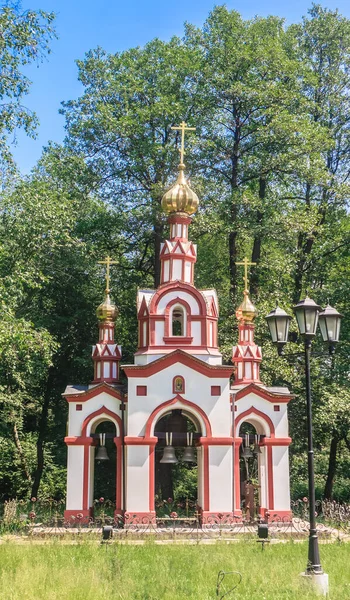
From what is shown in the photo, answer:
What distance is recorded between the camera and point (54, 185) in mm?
25391

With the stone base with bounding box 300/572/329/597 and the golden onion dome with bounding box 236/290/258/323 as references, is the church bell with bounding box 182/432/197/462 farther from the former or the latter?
the stone base with bounding box 300/572/329/597

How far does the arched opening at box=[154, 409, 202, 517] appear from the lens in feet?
58.9

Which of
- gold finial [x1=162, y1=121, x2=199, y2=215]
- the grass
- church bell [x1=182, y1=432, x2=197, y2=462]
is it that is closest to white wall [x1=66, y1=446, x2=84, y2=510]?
church bell [x1=182, y1=432, x2=197, y2=462]

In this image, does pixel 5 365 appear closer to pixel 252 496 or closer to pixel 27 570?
pixel 252 496

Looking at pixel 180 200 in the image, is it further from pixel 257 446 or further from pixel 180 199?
pixel 257 446

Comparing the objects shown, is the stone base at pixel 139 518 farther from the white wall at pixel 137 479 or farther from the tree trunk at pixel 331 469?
the tree trunk at pixel 331 469

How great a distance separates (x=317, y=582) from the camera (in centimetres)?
920

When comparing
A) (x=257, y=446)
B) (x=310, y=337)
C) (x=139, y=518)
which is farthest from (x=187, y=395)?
(x=310, y=337)

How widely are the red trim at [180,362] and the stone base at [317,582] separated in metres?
8.76

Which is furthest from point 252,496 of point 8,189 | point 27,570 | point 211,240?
point 211,240

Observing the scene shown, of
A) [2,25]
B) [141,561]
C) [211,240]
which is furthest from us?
[211,240]

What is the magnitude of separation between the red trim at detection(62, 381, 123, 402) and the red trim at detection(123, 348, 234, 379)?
99 cm

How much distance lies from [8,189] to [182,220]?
5.28m

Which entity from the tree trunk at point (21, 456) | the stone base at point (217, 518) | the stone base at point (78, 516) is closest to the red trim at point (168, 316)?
the stone base at point (217, 518)
